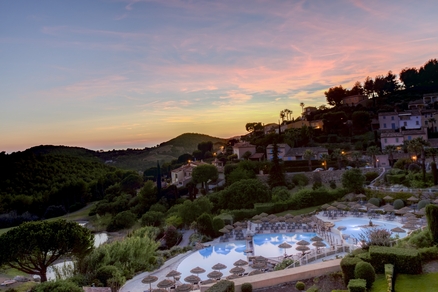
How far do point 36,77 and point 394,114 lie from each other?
5556cm

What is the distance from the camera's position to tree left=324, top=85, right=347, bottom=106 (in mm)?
82938

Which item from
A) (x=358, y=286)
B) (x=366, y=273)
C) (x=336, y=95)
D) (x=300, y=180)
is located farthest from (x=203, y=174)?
(x=336, y=95)

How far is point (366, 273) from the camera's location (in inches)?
408

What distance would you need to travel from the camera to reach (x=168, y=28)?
84.0 ft

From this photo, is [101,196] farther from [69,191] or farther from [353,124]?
[353,124]

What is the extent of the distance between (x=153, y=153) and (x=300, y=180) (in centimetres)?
8251

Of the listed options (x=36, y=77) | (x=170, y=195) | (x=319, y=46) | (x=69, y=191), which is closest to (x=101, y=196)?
(x=69, y=191)

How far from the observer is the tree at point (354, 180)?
34.2m

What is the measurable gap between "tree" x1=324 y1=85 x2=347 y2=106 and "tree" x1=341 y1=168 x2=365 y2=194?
52604mm

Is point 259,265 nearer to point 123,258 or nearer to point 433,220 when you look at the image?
point 433,220

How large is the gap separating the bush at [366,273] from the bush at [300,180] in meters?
32.3

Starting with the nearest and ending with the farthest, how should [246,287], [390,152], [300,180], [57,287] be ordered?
[246,287] → [57,287] → [390,152] → [300,180]

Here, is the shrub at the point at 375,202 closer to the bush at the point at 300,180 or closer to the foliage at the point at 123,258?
the bush at the point at 300,180

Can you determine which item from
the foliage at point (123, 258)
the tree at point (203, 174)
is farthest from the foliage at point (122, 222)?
the foliage at point (123, 258)
